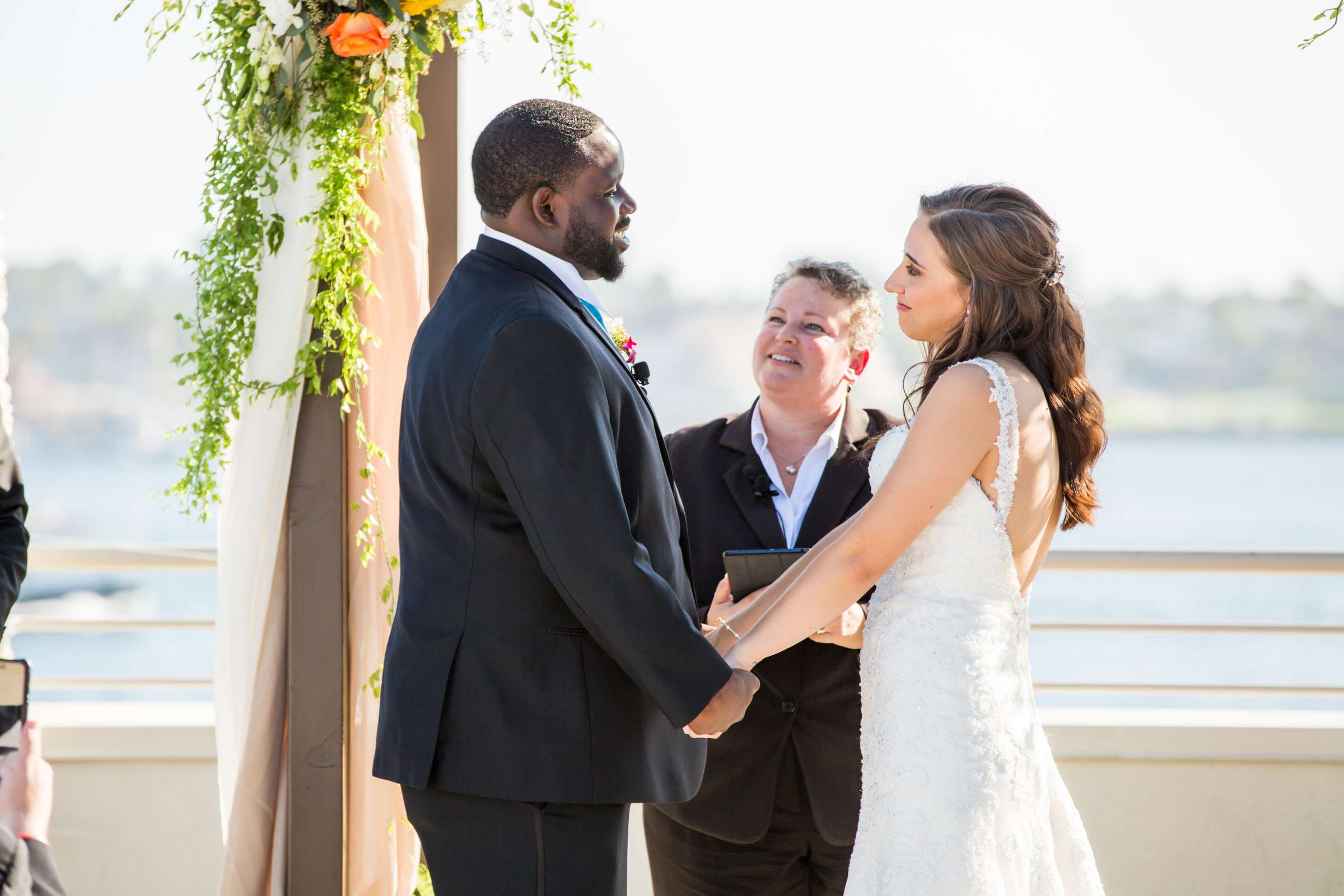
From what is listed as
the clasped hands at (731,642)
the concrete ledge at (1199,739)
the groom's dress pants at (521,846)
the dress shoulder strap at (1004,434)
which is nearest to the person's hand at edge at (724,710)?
the clasped hands at (731,642)

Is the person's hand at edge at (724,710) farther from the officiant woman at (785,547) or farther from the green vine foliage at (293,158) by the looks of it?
the green vine foliage at (293,158)

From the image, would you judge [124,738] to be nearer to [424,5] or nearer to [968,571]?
[424,5]

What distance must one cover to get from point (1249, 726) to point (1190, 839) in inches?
14.5

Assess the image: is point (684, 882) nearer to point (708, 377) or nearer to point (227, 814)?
point (227, 814)

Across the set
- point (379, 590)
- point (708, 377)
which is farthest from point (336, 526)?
point (708, 377)

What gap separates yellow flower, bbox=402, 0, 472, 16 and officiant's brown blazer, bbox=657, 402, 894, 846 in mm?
1132

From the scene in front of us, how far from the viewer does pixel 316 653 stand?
8.50 feet

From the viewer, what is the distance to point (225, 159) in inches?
97.6

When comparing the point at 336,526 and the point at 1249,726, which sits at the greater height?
the point at 336,526

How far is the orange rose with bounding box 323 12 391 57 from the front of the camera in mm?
2305

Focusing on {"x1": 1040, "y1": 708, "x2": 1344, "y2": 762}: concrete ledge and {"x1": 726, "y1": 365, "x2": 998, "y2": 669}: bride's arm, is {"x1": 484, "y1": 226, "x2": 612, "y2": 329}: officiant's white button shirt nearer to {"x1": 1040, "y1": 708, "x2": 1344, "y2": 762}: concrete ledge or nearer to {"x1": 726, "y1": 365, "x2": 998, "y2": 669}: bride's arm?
{"x1": 726, "y1": 365, "x2": 998, "y2": 669}: bride's arm

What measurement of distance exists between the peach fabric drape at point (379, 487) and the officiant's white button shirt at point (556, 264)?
0.80 meters

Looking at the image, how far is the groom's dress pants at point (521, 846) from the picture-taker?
5.60ft

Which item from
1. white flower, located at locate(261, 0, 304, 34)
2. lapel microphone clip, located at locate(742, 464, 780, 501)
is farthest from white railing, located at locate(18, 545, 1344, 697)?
white flower, located at locate(261, 0, 304, 34)
